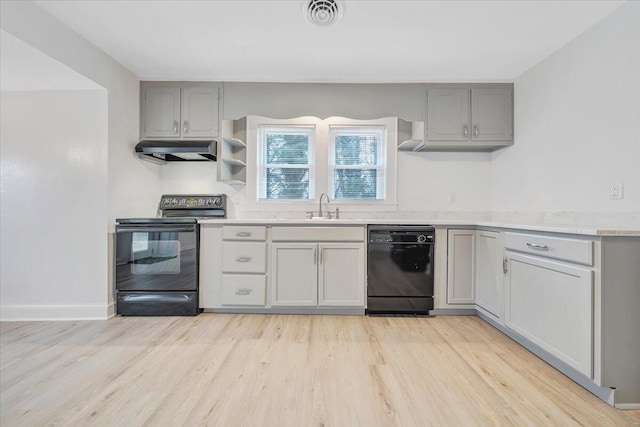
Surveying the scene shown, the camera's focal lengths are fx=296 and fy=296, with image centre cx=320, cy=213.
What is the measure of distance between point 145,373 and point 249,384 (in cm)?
65

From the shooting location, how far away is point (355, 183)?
339 cm

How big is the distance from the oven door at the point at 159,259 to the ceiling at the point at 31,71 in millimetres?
1298

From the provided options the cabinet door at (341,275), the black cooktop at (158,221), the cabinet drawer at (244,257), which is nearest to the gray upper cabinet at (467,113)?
the cabinet door at (341,275)

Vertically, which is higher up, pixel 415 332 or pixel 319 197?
pixel 319 197

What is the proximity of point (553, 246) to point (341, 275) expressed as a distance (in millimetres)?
1593

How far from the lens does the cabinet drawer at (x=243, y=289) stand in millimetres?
2758

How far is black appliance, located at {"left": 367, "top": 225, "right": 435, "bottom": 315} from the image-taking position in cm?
274

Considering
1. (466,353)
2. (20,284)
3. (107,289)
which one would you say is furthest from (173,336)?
(466,353)

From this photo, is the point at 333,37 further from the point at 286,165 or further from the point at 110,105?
the point at 110,105

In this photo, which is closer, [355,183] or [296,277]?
[296,277]

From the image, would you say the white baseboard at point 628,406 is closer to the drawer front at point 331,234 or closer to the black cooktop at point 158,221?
the drawer front at point 331,234

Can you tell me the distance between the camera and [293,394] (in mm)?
1562

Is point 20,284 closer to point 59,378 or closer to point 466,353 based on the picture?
point 59,378

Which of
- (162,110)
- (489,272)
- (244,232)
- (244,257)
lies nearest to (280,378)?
(244,257)
